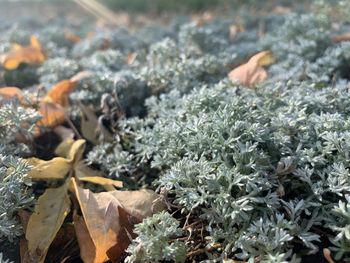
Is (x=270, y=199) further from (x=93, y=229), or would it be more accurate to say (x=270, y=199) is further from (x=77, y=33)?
(x=77, y=33)

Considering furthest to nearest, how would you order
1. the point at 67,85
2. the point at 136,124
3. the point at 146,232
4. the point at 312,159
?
the point at 67,85 < the point at 136,124 < the point at 312,159 < the point at 146,232

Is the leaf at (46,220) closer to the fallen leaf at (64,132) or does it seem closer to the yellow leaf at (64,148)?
the yellow leaf at (64,148)

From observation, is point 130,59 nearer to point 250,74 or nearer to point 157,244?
point 250,74

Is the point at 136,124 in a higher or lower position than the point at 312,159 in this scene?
lower

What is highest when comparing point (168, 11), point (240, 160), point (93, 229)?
point (240, 160)

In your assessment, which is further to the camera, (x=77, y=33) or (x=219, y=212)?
(x=77, y=33)

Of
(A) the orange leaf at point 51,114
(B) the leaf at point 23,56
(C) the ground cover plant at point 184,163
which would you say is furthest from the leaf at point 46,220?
(B) the leaf at point 23,56

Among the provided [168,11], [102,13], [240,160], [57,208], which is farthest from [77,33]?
[240,160]

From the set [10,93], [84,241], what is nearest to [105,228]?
[84,241]
